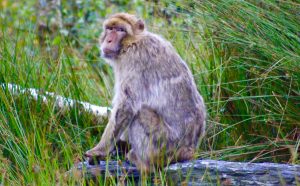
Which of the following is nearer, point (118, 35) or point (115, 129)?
point (115, 129)

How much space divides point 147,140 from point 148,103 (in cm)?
32

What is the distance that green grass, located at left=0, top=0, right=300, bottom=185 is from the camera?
19.2ft

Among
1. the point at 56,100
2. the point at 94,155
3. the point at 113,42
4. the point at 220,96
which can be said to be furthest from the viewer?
the point at 56,100

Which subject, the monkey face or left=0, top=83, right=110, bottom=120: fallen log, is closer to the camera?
the monkey face

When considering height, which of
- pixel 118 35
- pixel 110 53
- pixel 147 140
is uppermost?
pixel 118 35

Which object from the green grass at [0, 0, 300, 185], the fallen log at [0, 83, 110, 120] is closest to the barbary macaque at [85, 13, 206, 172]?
the green grass at [0, 0, 300, 185]

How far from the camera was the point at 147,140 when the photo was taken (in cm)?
566

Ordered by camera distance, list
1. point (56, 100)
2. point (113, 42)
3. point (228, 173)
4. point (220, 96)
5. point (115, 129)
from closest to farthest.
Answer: point (228, 173), point (115, 129), point (113, 42), point (220, 96), point (56, 100)

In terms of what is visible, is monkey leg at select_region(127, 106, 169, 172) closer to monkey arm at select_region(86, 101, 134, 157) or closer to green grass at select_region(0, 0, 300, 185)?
monkey arm at select_region(86, 101, 134, 157)

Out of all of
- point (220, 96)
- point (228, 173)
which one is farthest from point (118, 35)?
point (228, 173)

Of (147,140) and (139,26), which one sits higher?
(139,26)

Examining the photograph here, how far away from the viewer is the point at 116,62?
613cm

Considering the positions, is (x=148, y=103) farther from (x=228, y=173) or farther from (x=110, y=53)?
(x=228, y=173)

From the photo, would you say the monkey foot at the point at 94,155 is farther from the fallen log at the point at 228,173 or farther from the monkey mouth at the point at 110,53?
the monkey mouth at the point at 110,53
